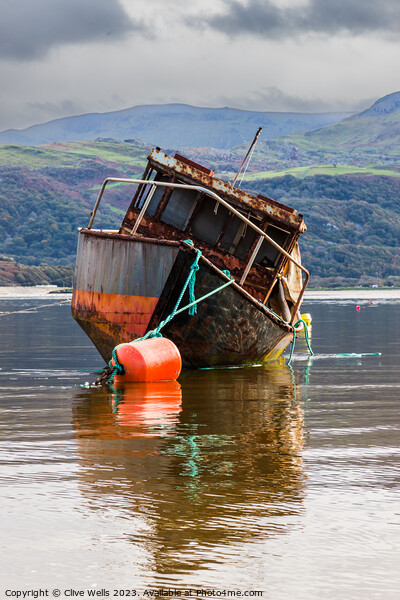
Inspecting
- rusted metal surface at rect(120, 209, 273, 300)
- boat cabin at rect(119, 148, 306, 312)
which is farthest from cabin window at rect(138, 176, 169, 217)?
rusted metal surface at rect(120, 209, 273, 300)

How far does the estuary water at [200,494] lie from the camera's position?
5.43 m

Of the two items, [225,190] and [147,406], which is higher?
[225,190]

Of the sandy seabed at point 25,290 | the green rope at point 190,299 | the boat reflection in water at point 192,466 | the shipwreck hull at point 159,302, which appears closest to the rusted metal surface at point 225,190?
the shipwreck hull at point 159,302

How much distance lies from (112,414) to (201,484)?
4.38 m

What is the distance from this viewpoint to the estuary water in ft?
17.8

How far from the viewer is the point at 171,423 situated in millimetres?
11094

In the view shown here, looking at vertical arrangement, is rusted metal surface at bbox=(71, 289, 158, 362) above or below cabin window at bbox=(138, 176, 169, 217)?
below

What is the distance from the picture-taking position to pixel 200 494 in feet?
24.1

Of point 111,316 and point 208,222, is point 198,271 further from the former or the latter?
point 208,222

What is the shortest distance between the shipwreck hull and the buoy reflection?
1.86 metres

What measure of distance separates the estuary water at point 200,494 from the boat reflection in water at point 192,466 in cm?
2

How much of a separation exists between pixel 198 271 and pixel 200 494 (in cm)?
991

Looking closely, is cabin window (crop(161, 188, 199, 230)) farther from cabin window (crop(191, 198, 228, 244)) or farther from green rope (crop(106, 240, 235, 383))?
green rope (crop(106, 240, 235, 383))

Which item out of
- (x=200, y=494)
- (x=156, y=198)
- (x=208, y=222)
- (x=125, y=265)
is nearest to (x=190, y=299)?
(x=125, y=265)
